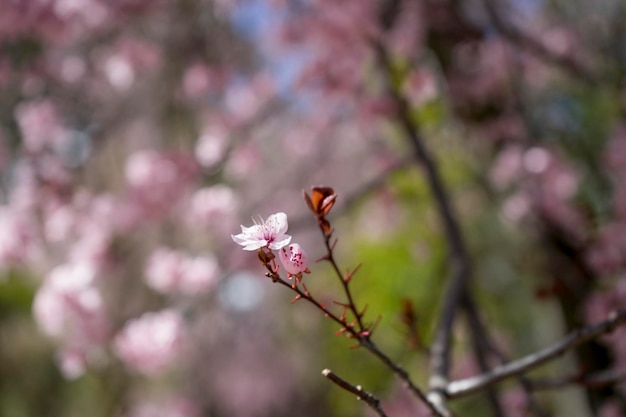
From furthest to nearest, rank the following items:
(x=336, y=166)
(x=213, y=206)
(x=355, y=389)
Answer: (x=336, y=166) < (x=213, y=206) < (x=355, y=389)

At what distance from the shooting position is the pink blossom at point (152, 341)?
213 centimetres

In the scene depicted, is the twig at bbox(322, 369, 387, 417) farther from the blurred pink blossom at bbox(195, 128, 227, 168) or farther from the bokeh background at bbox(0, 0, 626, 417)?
the blurred pink blossom at bbox(195, 128, 227, 168)

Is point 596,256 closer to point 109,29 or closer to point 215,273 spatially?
point 215,273

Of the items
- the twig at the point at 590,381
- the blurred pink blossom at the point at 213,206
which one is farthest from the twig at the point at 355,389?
the blurred pink blossom at the point at 213,206

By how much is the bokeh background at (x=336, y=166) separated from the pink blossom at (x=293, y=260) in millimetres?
388

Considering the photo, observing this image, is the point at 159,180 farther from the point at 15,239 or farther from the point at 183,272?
the point at 15,239

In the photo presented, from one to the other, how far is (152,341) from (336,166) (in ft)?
8.73

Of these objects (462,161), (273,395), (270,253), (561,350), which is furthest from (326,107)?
(273,395)

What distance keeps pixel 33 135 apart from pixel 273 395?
3611 millimetres

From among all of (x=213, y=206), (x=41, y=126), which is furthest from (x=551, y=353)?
(x=41, y=126)

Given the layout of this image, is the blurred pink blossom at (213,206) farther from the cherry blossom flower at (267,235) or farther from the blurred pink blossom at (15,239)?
the cherry blossom flower at (267,235)

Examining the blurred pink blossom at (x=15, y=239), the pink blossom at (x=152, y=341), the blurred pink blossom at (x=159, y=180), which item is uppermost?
the blurred pink blossom at (x=159, y=180)

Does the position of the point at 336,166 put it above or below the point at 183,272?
above

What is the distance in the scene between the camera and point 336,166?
183 inches
